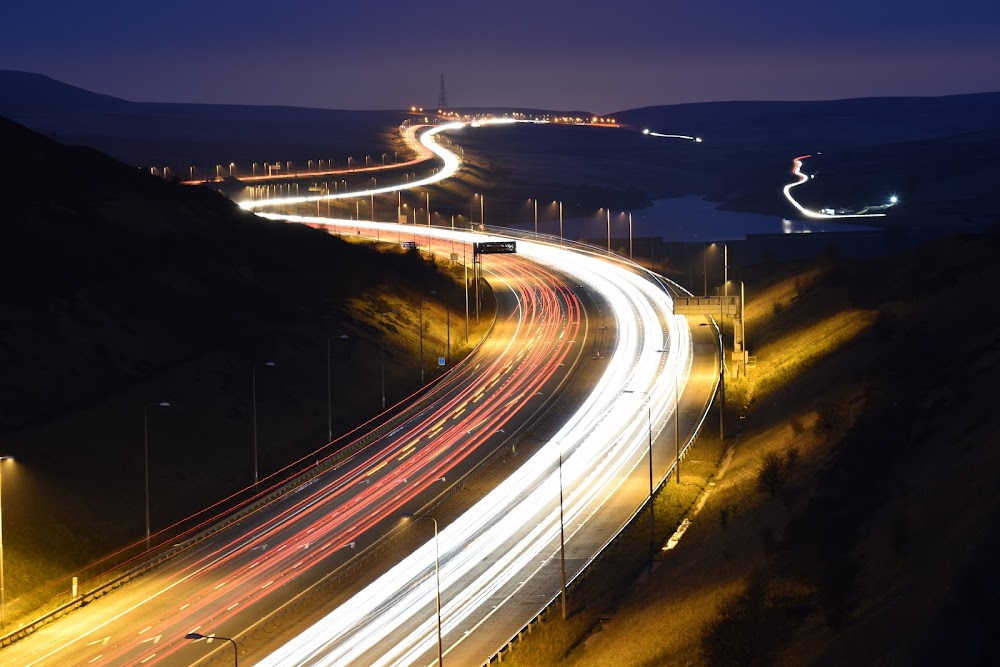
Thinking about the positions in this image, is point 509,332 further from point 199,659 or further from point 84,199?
point 199,659

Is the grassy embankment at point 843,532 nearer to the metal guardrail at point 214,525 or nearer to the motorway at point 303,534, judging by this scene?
the motorway at point 303,534

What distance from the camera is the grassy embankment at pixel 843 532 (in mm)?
28641

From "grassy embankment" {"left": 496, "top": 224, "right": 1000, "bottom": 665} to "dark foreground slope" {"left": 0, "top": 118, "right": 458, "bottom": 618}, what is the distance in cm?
1979

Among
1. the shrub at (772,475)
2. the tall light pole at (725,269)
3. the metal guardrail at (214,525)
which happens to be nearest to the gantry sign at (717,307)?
the tall light pole at (725,269)

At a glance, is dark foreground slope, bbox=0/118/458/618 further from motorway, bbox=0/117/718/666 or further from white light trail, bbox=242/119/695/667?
white light trail, bbox=242/119/695/667

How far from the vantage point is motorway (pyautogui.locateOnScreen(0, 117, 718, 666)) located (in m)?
37.8

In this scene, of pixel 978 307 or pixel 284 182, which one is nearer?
pixel 978 307

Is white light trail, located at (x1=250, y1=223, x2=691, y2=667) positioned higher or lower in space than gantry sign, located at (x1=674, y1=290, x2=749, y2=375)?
lower

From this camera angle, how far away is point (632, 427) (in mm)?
64125

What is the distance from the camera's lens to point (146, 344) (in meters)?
69.5

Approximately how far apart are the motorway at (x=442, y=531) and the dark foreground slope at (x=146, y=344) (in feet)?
15.1

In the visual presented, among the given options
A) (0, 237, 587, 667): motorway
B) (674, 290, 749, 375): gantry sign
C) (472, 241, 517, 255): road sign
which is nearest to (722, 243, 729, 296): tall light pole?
(674, 290, 749, 375): gantry sign

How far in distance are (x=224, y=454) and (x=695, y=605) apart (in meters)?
28.6

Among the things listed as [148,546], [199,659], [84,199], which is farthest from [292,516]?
[84,199]
